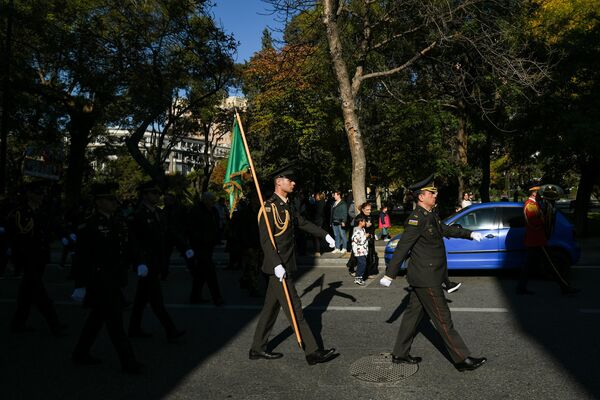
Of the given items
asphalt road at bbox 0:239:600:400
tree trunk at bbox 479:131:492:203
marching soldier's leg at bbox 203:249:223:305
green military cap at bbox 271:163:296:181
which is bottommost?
asphalt road at bbox 0:239:600:400

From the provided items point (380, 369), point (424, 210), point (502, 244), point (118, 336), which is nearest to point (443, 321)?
point (380, 369)

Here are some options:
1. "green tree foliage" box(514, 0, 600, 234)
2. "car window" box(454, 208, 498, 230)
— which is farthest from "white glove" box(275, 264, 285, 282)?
"green tree foliage" box(514, 0, 600, 234)

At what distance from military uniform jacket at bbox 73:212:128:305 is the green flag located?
1.72m

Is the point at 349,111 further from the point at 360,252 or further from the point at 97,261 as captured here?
the point at 97,261

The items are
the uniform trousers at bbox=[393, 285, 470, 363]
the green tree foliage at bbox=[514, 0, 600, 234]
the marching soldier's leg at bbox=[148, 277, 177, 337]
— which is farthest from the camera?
the green tree foliage at bbox=[514, 0, 600, 234]

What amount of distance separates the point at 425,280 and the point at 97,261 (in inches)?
121

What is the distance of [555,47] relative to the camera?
1784 centimetres

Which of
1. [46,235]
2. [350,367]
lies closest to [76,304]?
[46,235]

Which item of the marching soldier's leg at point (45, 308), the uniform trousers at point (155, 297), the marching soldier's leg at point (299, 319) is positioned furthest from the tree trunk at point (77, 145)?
the marching soldier's leg at point (299, 319)

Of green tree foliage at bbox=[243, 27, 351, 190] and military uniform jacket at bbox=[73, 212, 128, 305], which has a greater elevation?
green tree foliage at bbox=[243, 27, 351, 190]

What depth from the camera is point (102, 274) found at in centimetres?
543

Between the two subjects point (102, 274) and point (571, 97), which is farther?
point (571, 97)

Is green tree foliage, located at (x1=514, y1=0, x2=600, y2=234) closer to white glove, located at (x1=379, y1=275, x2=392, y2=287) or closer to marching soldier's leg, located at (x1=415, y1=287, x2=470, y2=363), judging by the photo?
marching soldier's leg, located at (x1=415, y1=287, x2=470, y2=363)

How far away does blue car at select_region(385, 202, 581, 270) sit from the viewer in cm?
1025
